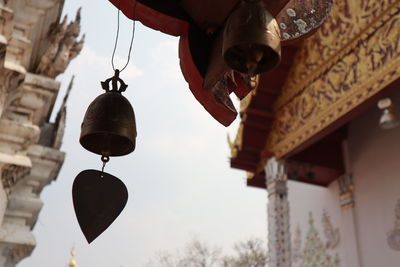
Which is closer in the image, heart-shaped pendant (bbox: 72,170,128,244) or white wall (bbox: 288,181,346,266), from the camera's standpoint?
heart-shaped pendant (bbox: 72,170,128,244)

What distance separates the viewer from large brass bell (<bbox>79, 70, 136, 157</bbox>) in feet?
6.15

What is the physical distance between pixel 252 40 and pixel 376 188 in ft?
20.4

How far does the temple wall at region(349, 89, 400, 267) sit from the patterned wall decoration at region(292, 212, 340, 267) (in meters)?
0.69

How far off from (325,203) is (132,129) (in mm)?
6624

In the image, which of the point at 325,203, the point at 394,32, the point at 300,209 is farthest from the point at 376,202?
the point at 394,32

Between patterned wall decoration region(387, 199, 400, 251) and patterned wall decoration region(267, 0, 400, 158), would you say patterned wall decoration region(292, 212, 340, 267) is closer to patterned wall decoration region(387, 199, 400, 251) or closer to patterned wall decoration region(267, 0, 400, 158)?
patterned wall decoration region(387, 199, 400, 251)

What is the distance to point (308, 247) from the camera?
8.07 m

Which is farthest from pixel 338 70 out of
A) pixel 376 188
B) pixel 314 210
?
pixel 314 210

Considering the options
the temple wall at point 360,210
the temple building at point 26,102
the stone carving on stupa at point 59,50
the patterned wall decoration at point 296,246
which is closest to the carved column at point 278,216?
the temple wall at point 360,210

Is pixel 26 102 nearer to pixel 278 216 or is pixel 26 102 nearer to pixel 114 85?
pixel 114 85

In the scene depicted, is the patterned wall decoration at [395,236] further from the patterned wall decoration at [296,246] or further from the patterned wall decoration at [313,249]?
the patterned wall decoration at [296,246]

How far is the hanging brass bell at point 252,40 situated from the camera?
4.10 ft

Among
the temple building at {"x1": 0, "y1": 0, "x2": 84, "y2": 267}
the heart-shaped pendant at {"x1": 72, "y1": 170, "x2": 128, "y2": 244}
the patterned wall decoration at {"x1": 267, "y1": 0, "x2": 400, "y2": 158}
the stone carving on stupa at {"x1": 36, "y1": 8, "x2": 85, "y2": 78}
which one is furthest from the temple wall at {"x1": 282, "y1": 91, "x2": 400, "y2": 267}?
the heart-shaped pendant at {"x1": 72, "y1": 170, "x2": 128, "y2": 244}

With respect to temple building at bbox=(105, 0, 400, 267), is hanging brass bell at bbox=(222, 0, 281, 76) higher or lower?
lower
